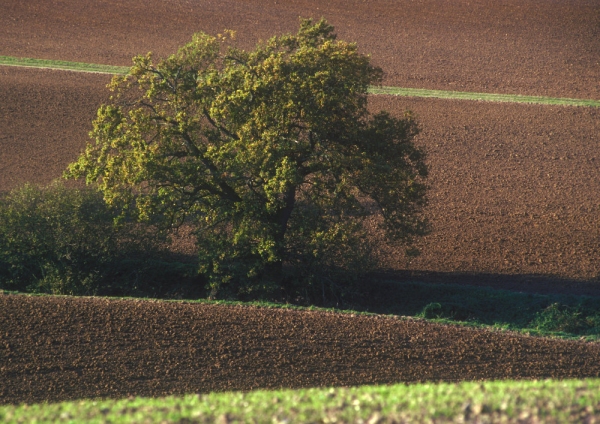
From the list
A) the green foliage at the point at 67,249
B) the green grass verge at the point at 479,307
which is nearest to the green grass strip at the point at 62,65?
the green foliage at the point at 67,249

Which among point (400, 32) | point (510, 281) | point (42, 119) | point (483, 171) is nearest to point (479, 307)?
A: point (510, 281)

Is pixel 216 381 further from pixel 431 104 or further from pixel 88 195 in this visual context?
pixel 431 104

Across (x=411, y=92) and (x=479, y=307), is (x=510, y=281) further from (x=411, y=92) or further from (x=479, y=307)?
(x=411, y=92)

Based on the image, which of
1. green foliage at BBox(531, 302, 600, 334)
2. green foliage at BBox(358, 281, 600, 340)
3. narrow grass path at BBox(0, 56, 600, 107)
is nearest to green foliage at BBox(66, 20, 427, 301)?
green foliage at BBox(358, 281, 600, 340)

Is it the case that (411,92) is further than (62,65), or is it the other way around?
(62,65)

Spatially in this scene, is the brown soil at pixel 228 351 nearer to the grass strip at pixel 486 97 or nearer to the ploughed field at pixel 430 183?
the ploughed field at pixel 430 183

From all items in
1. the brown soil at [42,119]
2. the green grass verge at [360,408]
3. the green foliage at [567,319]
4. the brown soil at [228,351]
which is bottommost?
the brown soil at [228,351]
